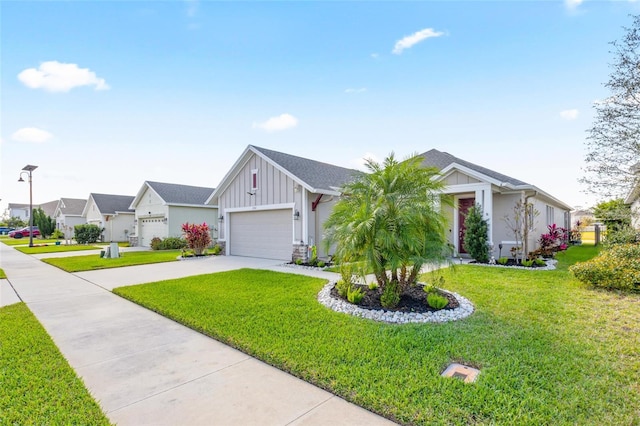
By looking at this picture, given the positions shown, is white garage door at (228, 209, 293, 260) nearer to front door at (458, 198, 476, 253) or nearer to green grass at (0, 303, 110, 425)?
front door at (458, 198, 476, 253)

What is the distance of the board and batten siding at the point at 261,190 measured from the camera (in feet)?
41.7

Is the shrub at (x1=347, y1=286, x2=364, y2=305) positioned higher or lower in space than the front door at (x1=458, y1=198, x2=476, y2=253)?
lower

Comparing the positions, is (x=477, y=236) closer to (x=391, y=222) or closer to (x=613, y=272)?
(x=613, y=272)

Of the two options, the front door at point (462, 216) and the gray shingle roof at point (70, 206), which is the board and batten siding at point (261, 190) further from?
the gray shingle roof at point (70, 206)

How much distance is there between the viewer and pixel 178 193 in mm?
22266

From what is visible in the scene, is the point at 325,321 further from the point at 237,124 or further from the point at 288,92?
the point at 237,124

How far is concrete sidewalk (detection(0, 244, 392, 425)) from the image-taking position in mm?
2596

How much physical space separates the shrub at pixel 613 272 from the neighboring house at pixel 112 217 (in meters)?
29.5

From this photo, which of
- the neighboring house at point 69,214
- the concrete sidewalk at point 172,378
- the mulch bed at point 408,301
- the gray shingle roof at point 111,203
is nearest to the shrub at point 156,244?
the gray shingle roof at point 111,203

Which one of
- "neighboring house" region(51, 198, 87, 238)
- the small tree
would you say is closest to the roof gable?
"neighboring house" region(51, 198, 87, 238)

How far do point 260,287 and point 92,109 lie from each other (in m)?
10.3

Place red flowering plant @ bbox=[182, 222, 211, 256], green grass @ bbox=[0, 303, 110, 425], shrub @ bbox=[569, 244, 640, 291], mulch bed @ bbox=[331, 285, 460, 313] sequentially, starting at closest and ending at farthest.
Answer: green grass @ bbox=[0, 303, 110, 425]
mulch bed @ bbox=[331, 285, 460, 313]
shrub @ bbox=[569, 244, 640, 291]
red flowering plant @ bbox=[182, 222, 211, 256]

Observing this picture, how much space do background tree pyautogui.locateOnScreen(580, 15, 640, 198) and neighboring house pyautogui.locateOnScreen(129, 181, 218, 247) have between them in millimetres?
19371

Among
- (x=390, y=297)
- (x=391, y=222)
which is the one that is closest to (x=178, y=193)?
(x=391, y=222)
